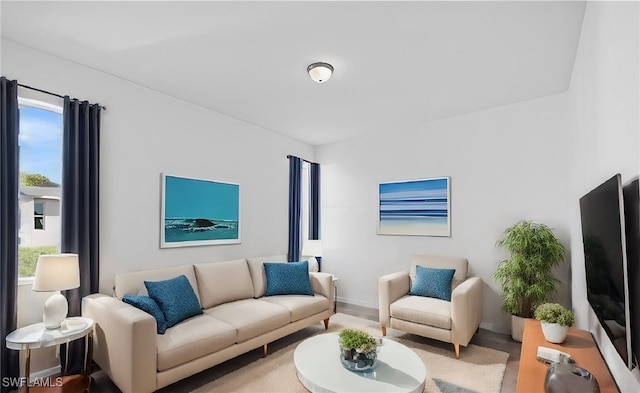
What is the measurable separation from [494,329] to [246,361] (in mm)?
2841

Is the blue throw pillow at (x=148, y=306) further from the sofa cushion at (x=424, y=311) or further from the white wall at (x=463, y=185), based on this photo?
the white wall at (x=463, y=185)

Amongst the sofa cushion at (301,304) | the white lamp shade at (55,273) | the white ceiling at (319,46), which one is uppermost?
the white ceiling at (319,46)

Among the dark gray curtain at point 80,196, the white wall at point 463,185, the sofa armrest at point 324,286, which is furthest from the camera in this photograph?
the sofa armrest at point 324,286

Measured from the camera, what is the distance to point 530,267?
319 centimetres

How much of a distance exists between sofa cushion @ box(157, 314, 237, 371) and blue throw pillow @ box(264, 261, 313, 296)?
0.96 meters

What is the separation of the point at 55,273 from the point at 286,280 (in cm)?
219

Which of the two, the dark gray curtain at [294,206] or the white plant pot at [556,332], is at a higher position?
the dark gray curtain at [294,206]

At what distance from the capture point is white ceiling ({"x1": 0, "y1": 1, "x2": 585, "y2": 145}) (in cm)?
210

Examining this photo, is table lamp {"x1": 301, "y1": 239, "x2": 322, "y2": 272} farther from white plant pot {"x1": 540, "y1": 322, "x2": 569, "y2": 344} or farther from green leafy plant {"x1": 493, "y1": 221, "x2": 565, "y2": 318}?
white plant pot {"x1": 540, "y1": 322, "x2": 569, "y2": 344}

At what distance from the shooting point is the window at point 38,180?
2.61 metres

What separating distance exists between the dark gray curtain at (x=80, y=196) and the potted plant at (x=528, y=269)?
4.02m

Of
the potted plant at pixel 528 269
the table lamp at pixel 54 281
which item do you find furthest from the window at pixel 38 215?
the potted plant at pixel 528 269

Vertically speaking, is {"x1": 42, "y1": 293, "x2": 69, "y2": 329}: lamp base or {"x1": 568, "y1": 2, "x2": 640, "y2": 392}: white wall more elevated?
{"x1": 568, "y1": 2, "x2": 640, "y2": 392}: white wall

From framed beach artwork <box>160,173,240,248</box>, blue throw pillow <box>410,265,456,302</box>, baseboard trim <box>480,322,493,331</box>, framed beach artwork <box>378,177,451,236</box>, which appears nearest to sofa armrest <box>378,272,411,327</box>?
blue throw pillow <box>410,265,456,302</box>
